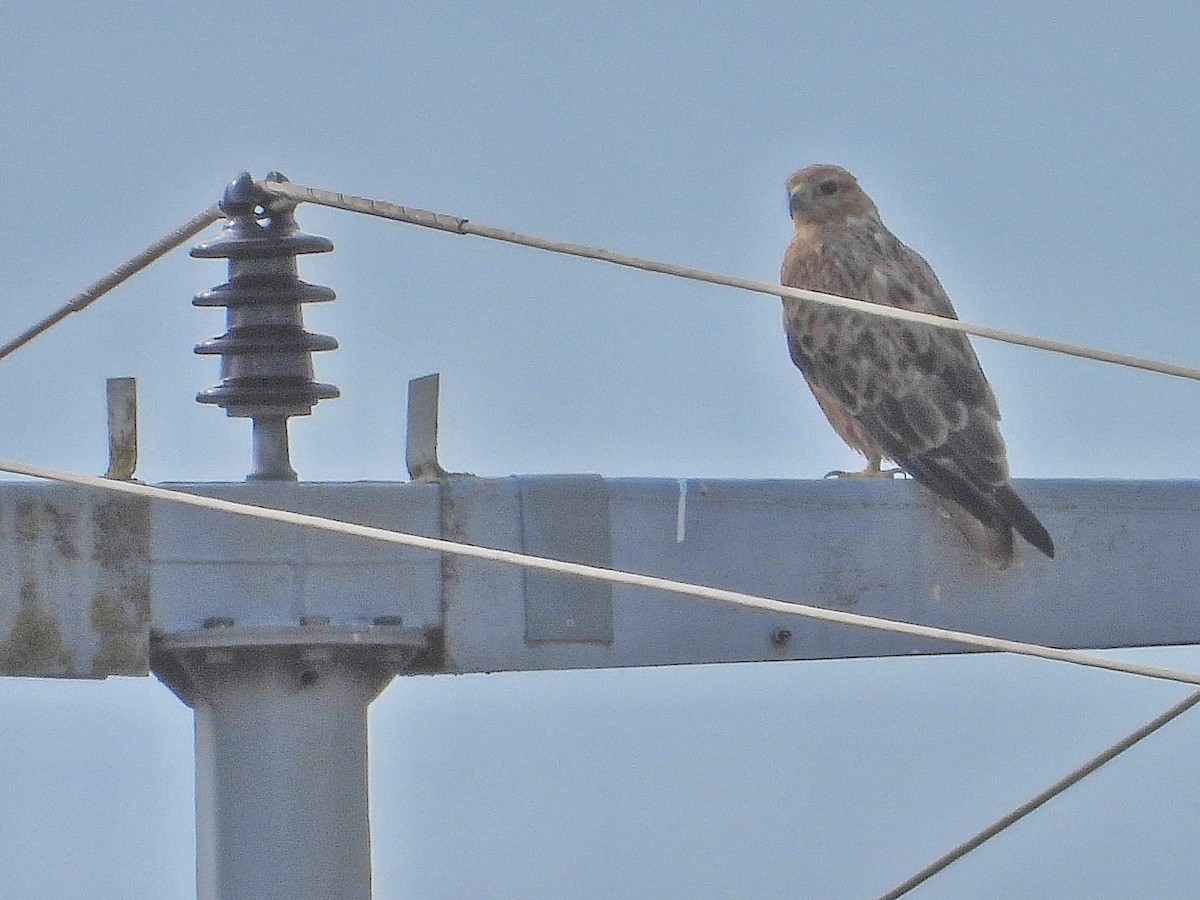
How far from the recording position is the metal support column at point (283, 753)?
3166mm

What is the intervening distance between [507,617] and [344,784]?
0.33 metres

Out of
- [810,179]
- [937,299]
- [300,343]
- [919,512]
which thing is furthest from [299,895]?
[810,179]

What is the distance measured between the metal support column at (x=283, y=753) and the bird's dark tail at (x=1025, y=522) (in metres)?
1.00

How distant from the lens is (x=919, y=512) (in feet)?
12.0

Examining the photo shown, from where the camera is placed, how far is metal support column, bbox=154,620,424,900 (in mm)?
3166

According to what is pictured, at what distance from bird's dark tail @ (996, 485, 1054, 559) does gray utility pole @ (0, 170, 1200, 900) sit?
33 millimetres

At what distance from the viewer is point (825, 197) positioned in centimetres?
769

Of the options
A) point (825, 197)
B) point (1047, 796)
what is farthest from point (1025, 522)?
point (825, 197)

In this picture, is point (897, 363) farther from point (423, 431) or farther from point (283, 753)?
point (283, 753)

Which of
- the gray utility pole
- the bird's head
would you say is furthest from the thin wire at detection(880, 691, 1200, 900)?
the bird's head

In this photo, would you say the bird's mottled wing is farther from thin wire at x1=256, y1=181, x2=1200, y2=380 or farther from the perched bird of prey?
thin wire at x1=256, y1=181, x2=1200, y2=380

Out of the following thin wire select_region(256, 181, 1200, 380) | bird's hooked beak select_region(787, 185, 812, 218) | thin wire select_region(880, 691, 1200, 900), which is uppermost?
bird's hooked beak select_region(787, 185, 812, 218)

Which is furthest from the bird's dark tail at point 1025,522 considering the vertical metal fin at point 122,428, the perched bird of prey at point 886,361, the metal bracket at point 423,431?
the vertical metal fin at point 122,428

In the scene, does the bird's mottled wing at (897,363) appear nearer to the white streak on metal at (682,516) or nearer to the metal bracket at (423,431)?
the white streak on metal at (682,516)
